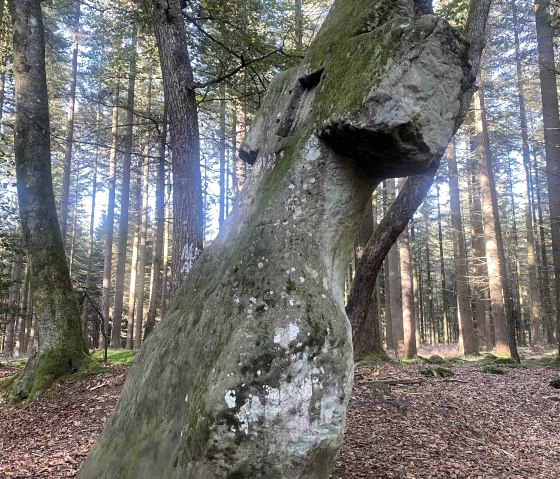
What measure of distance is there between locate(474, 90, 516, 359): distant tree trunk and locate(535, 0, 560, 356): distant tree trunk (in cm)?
249

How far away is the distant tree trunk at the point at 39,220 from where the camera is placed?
819 cm

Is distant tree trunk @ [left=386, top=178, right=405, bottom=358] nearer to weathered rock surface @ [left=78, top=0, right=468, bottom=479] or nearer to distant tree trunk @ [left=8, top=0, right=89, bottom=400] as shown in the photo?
distant tree trunk @ [left=8, top=0, right=89, bottom=400]

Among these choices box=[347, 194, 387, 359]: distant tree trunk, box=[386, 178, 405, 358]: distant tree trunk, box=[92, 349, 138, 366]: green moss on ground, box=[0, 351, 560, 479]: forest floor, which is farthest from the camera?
box=[386, 178, 405, 358]: distant tree trunk

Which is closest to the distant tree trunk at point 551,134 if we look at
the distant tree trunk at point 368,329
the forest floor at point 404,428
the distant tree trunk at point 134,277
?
the forest floor at point 404,428

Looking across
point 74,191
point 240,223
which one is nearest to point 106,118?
point 74,191

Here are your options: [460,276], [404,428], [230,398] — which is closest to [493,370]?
[404,428]

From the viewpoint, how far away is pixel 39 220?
8.58 m

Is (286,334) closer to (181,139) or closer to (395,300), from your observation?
(181,139)

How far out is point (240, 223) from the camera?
3.67 meters

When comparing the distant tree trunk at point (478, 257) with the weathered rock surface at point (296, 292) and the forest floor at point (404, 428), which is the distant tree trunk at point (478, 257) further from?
the weathered rock surface at point (296, 292)

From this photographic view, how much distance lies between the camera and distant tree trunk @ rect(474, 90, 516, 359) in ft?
50.4

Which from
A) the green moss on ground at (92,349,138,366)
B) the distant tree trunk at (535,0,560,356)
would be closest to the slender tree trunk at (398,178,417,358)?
the distant tree trunk at (535,0,560,356)

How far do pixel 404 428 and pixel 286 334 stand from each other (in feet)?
13.9

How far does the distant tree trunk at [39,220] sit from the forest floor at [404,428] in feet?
2.08
